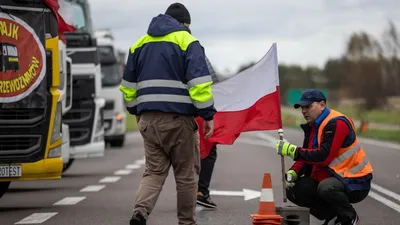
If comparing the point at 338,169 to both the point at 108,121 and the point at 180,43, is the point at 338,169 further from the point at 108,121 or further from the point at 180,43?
the point at 108,121

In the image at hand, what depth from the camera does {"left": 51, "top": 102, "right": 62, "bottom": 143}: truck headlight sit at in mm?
12383

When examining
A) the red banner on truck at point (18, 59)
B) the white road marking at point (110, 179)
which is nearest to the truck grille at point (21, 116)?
the red banner on truck at point (18, 59)

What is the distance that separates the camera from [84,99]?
18750 mm

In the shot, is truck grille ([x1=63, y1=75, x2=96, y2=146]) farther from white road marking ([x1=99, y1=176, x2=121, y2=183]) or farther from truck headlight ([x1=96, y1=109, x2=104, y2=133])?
white road marking ([x1=99, y1=176, x2=121, y2=183])

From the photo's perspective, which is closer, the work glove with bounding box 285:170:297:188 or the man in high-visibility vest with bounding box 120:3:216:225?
the man in high-visibility vest with bounding box 120:3:216:225

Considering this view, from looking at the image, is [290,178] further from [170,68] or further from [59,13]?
[59,13]

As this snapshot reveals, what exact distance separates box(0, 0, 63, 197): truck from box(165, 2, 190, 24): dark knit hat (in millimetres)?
3114

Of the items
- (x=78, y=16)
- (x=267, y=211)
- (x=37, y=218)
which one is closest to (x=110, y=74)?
(x=78, y=16)

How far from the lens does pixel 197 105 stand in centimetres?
855

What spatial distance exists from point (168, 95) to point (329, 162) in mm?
1551

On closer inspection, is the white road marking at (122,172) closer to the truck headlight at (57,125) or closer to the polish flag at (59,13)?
the polish flag at (59,13)

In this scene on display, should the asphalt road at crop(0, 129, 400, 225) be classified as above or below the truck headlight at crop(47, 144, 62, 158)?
below

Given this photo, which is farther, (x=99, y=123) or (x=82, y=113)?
(x=99, y=123)

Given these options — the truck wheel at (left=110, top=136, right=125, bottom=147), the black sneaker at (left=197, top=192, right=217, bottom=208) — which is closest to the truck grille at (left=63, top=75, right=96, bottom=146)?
the black sneaker at (left=197, top=192, right=217, bottom=208)
